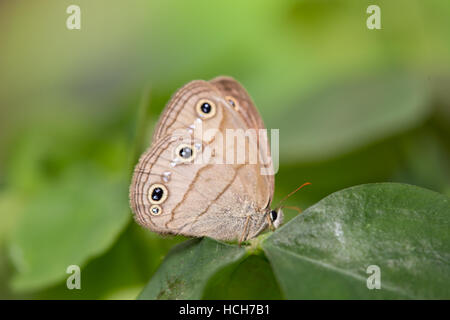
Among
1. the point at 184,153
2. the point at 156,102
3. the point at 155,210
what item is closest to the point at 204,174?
the point at 184,153

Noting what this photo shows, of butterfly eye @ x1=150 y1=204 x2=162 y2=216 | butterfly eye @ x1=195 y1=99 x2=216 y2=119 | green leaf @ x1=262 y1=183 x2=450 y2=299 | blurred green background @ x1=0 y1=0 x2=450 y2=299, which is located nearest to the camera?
green leaf @ x1=262 y1=183 x2=450 y2=299

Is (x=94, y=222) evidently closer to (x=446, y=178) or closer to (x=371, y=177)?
(x=371, y=177)

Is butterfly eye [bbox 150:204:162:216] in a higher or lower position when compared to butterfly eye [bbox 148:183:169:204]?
lower

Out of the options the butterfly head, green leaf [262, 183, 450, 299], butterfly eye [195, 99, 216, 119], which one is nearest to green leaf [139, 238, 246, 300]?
green leaf [262, 183, 450, 299]

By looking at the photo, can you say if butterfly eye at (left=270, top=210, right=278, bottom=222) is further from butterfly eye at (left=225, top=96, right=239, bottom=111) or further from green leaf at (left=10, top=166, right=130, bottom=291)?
green leaf at (left=10, top=166, right=130, bottom=291)

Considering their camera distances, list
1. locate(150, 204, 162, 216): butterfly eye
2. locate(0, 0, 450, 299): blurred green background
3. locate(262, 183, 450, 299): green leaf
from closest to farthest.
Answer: locate(262, 183, 450, 299): green leaf → locate(150, 204, 162, 216): butterfly eye → locate(0, 0, 450, 299): blurred green background

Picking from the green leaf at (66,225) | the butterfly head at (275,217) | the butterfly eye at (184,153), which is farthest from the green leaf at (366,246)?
the green leaf at (66,225)
